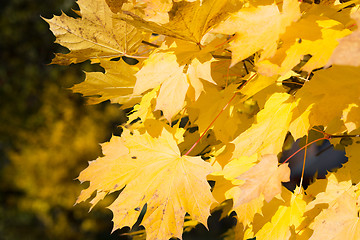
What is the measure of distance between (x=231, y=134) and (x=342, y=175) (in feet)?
0.56

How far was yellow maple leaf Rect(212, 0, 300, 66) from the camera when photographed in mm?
440

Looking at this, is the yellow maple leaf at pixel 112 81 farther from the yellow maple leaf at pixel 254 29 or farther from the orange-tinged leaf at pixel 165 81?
the yellow maple leaf at pixel 254 29

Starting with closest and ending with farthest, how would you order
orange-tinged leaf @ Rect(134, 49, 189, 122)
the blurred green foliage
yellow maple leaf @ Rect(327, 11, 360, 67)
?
yellow maple leaf @ Rect(327, 11, 360, 67) < orange-tinged leaf @ Rect(134, 49, 189, 122) < the blurred green foliage

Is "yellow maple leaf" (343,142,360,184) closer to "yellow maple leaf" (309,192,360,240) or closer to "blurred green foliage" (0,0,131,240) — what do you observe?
"yellow maple leaf" (309,192,360,240)

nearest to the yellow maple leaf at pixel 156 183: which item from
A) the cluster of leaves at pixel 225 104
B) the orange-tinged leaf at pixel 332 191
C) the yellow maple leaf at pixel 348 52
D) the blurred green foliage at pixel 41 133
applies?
the cluster of leaves at pixel 225 104

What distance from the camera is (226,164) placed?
0.59 meters

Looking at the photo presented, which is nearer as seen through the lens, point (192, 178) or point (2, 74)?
point (192, 178)

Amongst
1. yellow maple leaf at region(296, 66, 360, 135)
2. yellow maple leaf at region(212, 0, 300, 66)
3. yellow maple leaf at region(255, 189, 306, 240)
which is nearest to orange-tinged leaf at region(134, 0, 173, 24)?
yellow maple leaf at region(212, 0, 300, 66)

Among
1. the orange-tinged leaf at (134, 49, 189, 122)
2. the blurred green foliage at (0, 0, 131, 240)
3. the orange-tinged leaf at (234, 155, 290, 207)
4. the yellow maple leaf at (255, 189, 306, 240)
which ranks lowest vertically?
the blurred green foliage at (0, 0, 131, 240)

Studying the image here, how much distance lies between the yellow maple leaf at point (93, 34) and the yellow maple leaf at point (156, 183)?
0.15m

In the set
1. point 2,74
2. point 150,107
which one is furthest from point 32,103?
point 150,107

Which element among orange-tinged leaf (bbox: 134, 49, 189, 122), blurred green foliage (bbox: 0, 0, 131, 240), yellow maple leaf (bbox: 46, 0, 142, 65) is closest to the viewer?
orange-tinged leaf (bbox: 134, 49, 189, 122)

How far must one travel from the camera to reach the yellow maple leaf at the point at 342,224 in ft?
1.59

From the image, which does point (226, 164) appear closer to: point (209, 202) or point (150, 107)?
point (209, 202)
